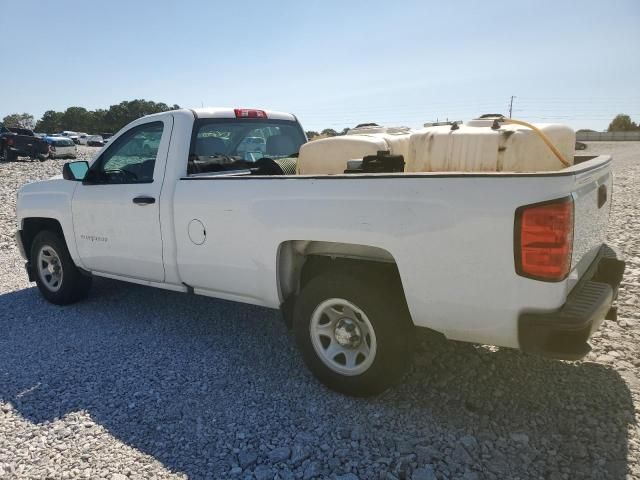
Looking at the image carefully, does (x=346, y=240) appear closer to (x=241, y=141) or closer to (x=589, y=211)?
(x=589, y=211)

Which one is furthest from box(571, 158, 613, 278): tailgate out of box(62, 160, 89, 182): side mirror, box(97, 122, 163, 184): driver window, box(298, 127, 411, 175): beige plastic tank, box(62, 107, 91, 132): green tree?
box(62, 107, 91, 132): green tree

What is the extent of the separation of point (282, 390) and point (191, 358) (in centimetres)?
92

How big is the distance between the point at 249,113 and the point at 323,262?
6.25ft

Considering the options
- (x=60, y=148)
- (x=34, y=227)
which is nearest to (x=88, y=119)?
(x=60, y=148)

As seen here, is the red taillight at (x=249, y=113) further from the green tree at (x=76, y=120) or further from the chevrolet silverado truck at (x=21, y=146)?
the green tree at (x=76, y=120)

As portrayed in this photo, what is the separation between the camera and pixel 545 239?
92.3 inches

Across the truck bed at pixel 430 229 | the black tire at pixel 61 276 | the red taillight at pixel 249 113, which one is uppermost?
the red taillight at pixel 249 113

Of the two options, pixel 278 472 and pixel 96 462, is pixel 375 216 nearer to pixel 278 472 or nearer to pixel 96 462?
pixel 278 472

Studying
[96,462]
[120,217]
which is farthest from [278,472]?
[120,217]

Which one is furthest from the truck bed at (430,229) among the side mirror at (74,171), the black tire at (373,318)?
the side mirror at (74,171)

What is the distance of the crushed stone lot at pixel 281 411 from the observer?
8.59 ft

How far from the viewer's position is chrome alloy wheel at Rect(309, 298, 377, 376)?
3102mm

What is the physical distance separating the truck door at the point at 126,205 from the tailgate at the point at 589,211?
9.72 feet

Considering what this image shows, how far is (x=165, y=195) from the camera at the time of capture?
3898mm
